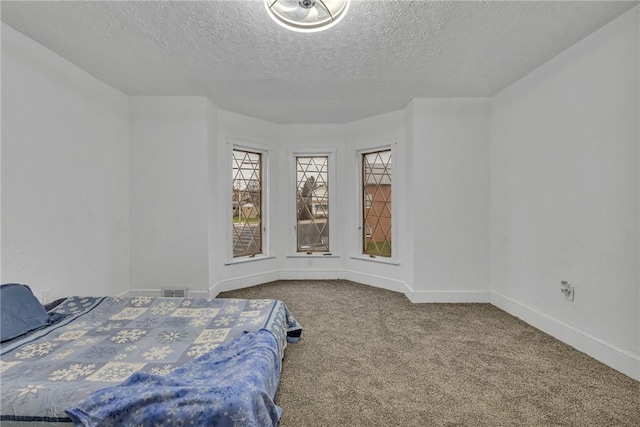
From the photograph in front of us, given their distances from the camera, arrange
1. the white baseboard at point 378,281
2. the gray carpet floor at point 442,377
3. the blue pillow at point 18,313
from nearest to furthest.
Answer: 1. the gray carpet floor at point 442,377
2. the blue pillow at point 18,313
3. the white baseboard at point 378,281

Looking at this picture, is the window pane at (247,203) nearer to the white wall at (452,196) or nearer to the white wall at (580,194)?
the white wall at (452,196)

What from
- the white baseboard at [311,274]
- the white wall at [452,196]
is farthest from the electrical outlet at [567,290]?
the white baseboard at [311,274]

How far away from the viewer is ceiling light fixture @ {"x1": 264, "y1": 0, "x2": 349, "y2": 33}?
182cm

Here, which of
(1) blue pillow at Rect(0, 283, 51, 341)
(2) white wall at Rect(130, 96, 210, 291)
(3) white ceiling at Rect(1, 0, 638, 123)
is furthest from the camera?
(2) white wall at Rect(130, 96, 210, 291)

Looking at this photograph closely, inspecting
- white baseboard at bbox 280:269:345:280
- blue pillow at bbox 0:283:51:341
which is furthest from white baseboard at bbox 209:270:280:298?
blue pillow at bbox 0:283:51:341

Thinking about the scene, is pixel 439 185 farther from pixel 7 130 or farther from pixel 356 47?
pixel 7 130

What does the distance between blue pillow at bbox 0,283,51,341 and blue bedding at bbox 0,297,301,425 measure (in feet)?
0.27

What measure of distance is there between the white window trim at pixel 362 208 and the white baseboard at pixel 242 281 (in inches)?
48.3

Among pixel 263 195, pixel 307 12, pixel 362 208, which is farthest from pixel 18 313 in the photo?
pixel 362 208

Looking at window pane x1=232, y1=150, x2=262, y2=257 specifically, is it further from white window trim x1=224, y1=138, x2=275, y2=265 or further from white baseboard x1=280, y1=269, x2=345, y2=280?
white baseboard x1=280, y1=269, x2=345, y2=280

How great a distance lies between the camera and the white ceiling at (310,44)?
1972mm

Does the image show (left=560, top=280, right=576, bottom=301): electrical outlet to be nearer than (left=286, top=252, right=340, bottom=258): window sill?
Yes

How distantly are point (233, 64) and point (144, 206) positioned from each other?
1.97 m

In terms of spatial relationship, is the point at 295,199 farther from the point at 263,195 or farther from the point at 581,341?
the point at 581,341
